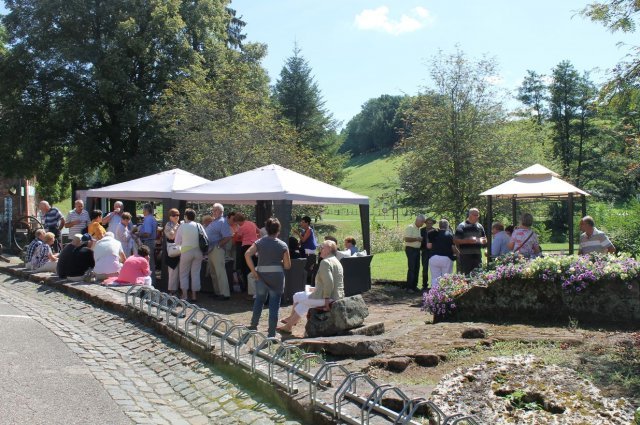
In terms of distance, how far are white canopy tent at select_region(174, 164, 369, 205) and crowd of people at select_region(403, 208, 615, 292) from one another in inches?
64.2

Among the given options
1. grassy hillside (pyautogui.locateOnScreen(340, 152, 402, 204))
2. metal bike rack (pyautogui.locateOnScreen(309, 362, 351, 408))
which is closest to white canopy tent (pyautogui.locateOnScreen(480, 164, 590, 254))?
metal bike rack (pyautogui.locateOnScreen(309, 362, 351, 408))

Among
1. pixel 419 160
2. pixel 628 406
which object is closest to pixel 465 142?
pixel 419 160

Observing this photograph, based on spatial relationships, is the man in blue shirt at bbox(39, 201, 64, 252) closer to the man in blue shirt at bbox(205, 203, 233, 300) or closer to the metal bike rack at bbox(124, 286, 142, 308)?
the man in blue shirt at bbox(205, 203, 233, 300)

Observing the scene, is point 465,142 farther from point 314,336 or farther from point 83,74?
point 83,74

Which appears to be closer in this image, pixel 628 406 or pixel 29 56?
pixel 628 406

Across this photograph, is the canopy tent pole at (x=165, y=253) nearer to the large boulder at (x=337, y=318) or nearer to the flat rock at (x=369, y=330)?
the large boulder at (x=337, y=318)

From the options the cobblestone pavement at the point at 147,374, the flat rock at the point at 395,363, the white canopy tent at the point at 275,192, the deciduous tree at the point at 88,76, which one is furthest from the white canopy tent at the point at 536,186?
the deciduous tree at the point at 88,76

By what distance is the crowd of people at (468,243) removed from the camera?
11.2m

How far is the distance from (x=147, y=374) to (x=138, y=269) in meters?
5.31

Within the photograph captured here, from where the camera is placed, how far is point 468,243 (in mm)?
12938

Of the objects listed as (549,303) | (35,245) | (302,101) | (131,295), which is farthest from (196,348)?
(302,101)

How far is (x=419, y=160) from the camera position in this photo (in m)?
19.9

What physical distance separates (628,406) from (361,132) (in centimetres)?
12388

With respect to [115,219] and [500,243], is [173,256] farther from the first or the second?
[500,243]
